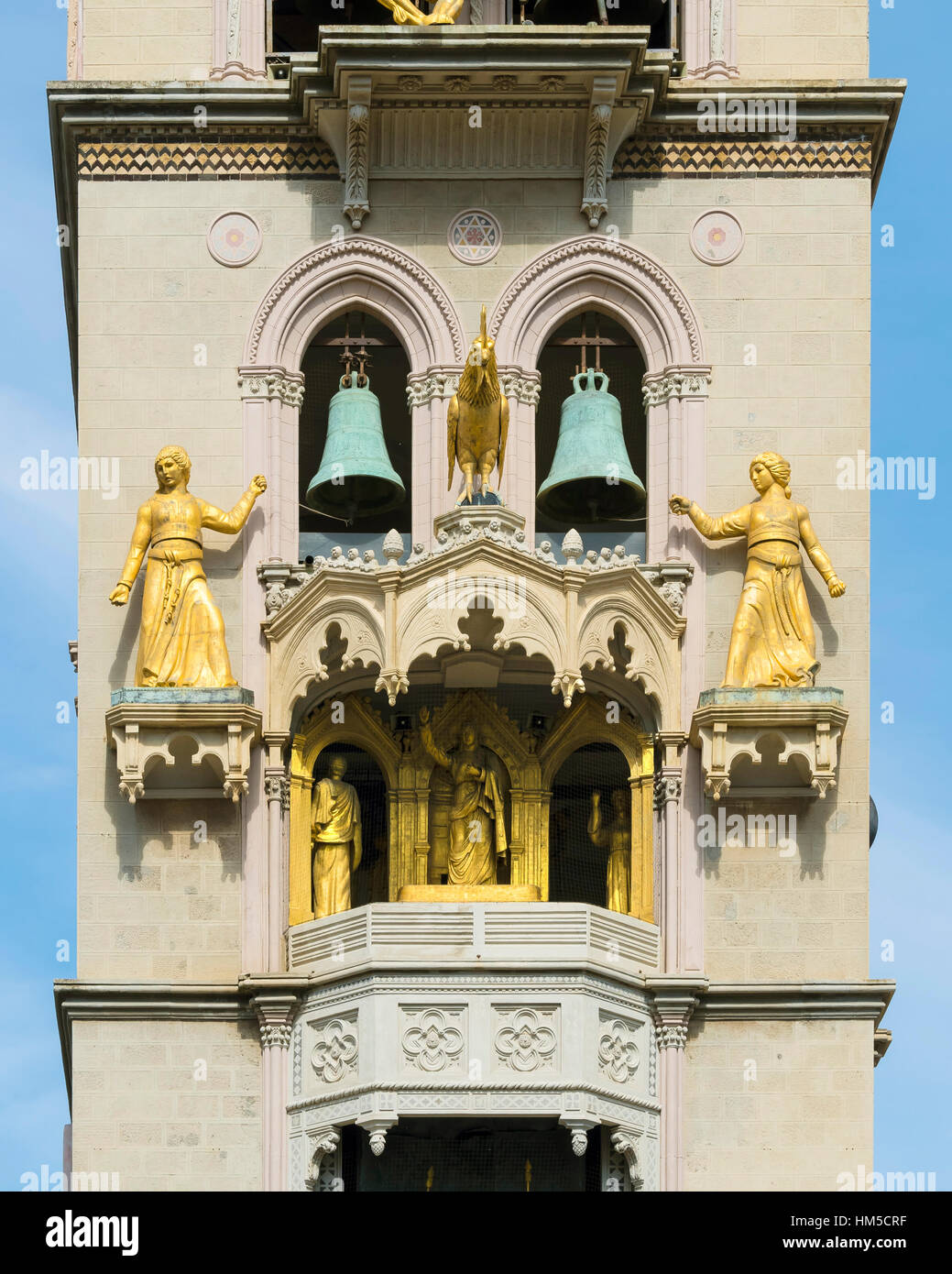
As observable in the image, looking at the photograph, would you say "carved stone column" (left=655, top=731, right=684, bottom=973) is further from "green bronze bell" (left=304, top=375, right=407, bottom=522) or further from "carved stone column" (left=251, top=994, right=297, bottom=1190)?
"green bronze bell" (left=304, top=375, right=407, bottom=522)

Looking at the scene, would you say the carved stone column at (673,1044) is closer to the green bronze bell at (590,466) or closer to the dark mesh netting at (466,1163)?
the dark mesh netting at (466,1163)

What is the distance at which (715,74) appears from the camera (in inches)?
1951

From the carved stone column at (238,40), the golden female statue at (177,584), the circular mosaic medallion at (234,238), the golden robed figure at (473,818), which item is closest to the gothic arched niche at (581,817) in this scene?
the golden robed figure at (473,818)

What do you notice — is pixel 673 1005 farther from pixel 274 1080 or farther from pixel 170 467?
pixel 170 467

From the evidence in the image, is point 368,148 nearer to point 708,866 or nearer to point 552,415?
point 552,415

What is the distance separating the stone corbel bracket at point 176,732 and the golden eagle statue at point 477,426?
3317 millimetres

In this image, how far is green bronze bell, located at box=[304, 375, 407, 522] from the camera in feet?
159

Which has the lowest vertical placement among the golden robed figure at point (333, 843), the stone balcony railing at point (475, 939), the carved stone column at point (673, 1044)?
the carved stone column at point (673, 1044)

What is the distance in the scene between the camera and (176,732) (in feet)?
153

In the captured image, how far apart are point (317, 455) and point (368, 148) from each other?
3391 millimetres

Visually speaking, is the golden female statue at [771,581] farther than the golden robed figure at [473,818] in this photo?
No

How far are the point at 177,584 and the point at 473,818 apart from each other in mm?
3803

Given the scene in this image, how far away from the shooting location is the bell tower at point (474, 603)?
46031mm

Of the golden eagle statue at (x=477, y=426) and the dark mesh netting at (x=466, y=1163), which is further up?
the golden eagle statue at (x=477, y=426)
